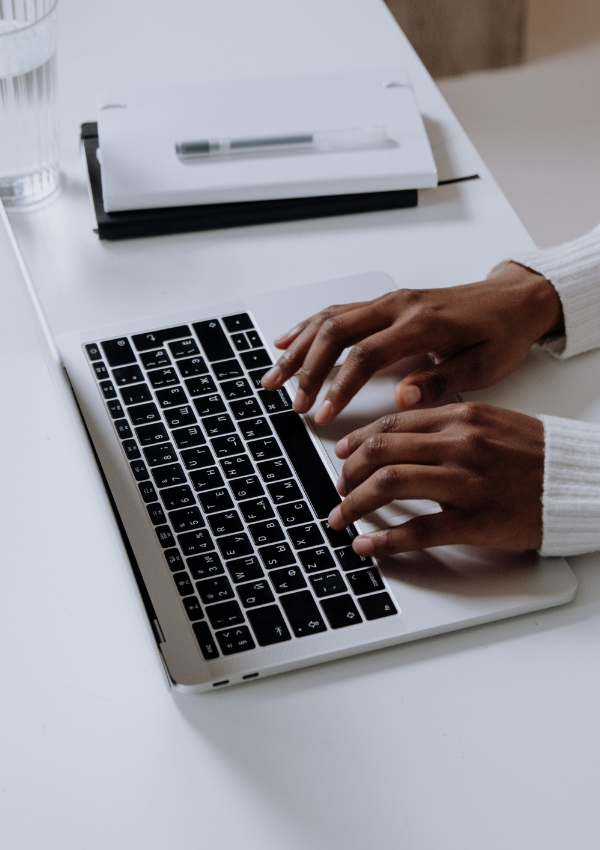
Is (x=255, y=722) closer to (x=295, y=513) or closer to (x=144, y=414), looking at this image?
(x=295, y=513)

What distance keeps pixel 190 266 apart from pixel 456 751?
54cm

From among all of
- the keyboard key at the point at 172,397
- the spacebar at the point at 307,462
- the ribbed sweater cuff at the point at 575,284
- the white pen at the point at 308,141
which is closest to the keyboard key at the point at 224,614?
the spacebar at the point at 307,462

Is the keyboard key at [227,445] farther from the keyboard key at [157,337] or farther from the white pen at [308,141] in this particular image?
the white pen at [308,141]

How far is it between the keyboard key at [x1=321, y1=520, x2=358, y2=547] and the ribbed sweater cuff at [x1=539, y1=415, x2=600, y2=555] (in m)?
0.14

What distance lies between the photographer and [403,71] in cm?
105

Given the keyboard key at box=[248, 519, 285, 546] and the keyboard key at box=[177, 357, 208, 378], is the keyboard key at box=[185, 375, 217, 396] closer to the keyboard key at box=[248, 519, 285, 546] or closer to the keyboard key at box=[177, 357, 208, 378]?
the keyboard key at box=[177, 357, 208, 378]

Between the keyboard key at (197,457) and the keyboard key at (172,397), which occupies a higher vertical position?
the keyboard key at (172,397)

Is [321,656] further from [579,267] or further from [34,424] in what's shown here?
[579,267]

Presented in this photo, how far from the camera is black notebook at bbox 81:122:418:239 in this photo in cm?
89

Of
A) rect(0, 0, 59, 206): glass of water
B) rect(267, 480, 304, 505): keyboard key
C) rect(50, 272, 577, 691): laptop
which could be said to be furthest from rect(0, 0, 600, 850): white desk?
rect(0, 0, 59, 206): glass of water

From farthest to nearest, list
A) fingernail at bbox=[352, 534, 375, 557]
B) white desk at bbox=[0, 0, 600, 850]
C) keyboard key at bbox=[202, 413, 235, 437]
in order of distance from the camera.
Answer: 1. keyboard key at bbox=[202, 413, 235, 437]
2. fingernail at bbox=[352, 534, 375, 557]
3. white desk at bbox=[0, 0, 600, 850]

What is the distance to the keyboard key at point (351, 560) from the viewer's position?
2.03 feet

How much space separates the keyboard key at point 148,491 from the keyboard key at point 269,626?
0.13 metres

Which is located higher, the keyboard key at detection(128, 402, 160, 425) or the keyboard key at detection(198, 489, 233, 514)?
the keyboard key at detection(128, 402, 160, 425)
